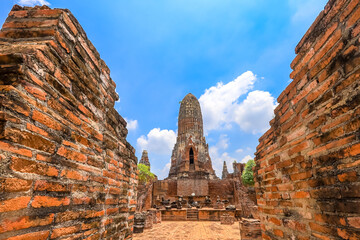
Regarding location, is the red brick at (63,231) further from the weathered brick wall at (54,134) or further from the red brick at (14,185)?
the red brick at (14,185)

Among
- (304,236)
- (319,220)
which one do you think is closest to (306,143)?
(319,220)

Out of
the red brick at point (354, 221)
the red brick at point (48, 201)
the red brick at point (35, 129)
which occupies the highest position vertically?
the red brick at point (35, 129)

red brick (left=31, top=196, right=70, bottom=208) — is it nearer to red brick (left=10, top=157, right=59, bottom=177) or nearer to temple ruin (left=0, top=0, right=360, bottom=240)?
temple ruin (left=0, top=0, right=360, bottom=240)

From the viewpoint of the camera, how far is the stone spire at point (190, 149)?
22.7m

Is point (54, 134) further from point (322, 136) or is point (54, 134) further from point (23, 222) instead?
point (322, 136)

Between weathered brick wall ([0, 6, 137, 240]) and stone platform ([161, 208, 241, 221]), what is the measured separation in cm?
1093

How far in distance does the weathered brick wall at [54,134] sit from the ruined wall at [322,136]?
6.71 ft

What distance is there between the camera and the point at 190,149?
24688 mm

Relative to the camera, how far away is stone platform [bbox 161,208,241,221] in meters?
11.9

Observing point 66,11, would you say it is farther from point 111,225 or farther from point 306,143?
point 306,143

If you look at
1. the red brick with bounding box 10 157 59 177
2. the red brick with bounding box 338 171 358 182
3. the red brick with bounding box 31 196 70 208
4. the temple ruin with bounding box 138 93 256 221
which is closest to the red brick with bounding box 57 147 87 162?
the red brick with bounding box 10 157 59 177

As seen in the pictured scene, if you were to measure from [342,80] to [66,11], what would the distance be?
2357mm

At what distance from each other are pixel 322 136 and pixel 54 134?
2.15 meters

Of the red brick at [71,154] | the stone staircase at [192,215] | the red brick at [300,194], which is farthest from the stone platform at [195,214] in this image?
the red brick at [71,154]
